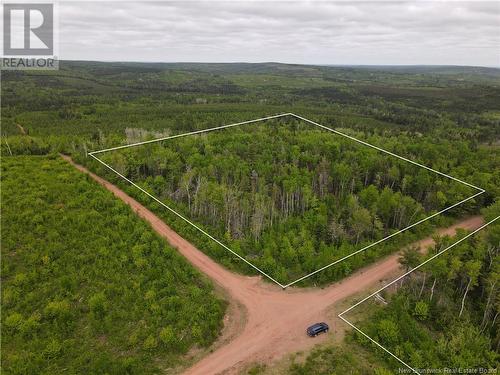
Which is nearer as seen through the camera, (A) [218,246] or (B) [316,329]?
(B) [316,329]

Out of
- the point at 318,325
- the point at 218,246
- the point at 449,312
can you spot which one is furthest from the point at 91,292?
the point at 449,312

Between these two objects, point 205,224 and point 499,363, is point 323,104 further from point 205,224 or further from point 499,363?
point 499,363

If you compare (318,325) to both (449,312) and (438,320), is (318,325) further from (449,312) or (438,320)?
(449,312)

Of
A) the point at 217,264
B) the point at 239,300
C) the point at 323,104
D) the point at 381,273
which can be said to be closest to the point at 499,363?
the point at 381,273

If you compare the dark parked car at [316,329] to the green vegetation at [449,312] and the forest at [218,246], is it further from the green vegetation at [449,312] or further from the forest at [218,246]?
the green vegetation at [449,312]

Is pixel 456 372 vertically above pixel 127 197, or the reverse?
pixel 127 197

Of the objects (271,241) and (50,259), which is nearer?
(50,259)
